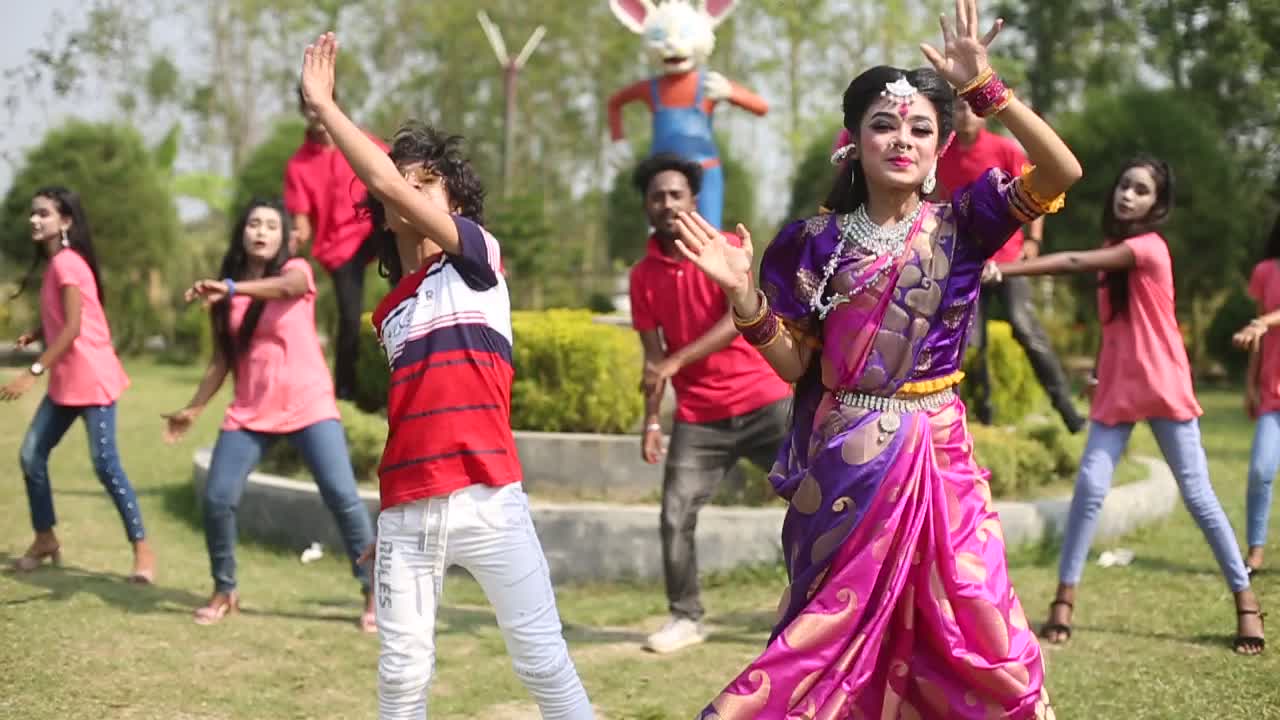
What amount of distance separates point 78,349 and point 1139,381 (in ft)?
15.3

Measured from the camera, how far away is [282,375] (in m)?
6.07

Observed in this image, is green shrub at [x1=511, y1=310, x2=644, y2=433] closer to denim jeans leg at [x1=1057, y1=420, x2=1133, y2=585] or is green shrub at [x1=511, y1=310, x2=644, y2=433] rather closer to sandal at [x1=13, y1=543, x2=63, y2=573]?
sandal at [x1=13, y1=543, x2=63, y2=573]

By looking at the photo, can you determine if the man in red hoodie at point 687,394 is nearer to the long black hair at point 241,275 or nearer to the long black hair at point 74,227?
the long black hair at point 241,275

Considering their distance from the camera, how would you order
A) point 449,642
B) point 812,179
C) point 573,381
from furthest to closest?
point 812,179 < point 573,381 < point 449,642

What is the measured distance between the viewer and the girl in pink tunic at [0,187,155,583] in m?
6.62

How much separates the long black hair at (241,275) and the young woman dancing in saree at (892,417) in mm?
3085

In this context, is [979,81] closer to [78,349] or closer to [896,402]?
[896,402]

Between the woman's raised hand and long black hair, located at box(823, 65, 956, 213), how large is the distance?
0.12 meters

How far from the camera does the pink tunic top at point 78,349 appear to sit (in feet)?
21.8

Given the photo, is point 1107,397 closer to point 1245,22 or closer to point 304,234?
point 304,234

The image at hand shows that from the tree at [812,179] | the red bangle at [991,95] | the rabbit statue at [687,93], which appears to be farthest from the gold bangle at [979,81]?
the tree at [812,179]

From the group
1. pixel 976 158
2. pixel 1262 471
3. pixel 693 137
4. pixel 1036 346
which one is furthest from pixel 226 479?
pixel 1262 471

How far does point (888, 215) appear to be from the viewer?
366 cm

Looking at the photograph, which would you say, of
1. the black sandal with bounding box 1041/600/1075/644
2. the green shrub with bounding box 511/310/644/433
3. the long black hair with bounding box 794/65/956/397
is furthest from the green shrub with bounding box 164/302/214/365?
the long black hair with bounding box 794/65/956/397
